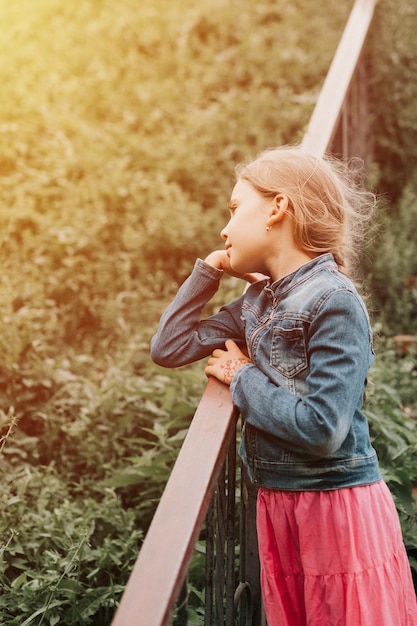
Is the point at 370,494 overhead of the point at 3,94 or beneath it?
beneath

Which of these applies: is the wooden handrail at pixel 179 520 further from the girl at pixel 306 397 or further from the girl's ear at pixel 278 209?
the girl's ear at pixel 278 209

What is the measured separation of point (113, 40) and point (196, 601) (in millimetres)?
5655

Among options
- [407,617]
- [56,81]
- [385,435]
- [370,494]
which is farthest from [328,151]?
[56,81]

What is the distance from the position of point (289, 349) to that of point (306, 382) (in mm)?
110

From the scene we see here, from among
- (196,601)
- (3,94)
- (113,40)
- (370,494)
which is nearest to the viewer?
(370,494)

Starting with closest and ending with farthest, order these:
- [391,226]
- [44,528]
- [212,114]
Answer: [44,528] → [391,226] → [212,114]

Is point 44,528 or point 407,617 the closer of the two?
point 407,617

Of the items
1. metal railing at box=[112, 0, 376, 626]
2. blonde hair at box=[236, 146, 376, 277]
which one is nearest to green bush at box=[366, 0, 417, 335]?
metal railing at box=[112, 0, 376, 626]

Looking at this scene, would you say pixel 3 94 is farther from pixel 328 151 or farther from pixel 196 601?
pixel 196 601

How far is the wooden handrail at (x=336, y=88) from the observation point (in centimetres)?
339

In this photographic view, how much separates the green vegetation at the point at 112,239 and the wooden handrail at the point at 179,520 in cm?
69

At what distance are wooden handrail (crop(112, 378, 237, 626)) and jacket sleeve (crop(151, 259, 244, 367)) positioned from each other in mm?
245

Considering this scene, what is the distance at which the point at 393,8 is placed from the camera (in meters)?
6.19

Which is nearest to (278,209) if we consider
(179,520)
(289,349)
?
(289,349)
